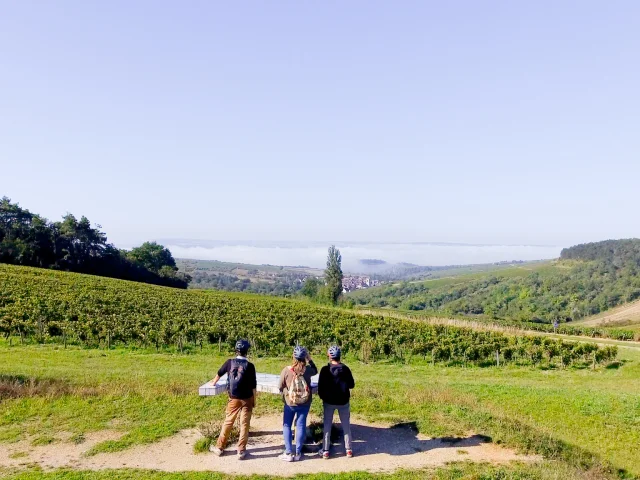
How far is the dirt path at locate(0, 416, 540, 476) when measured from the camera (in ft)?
26.3

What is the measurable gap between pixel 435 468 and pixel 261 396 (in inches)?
222

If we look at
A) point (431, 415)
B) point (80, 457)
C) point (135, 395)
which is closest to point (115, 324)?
point (135, 395)

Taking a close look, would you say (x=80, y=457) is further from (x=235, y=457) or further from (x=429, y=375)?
(x=429, y=375)

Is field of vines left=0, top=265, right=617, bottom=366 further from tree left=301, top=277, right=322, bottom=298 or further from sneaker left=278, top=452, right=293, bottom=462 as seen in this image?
tree left=301, top=277, right=322, bottom=298

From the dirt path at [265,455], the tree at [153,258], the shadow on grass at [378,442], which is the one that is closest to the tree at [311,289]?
the tree at [153,258]

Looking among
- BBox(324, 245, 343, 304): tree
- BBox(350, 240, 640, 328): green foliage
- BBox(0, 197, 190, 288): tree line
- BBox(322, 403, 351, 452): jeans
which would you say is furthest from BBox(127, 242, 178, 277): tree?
BBox(322, 403, 351, 452): jeans

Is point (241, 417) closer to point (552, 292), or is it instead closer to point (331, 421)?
point (331, 421)

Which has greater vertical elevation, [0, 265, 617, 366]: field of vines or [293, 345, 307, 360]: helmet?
[293, 345, 307, 360]: helmet

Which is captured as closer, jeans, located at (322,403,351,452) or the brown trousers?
the brown trousers

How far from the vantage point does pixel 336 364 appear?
27.4ft

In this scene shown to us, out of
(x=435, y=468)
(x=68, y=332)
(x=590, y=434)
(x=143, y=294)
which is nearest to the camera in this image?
(x=435, y=468)

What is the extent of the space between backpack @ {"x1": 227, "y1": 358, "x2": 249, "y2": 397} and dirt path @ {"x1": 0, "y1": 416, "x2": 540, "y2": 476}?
1257 mm

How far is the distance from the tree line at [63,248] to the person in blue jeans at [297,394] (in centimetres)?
7554

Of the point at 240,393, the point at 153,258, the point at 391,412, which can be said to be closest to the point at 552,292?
the point at 153,258
